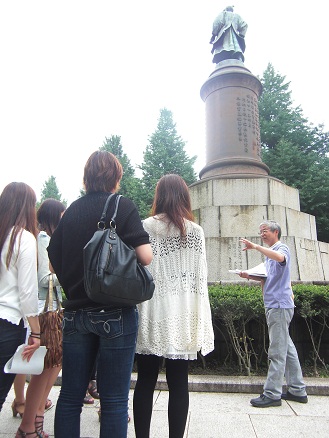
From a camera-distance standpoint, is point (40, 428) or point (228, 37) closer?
point (40, 428)

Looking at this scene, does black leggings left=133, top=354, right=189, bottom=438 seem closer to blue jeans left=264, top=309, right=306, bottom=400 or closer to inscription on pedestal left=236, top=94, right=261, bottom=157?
blue jeans left=264, top=309, right=306, bottom=400

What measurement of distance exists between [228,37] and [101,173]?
914 cm

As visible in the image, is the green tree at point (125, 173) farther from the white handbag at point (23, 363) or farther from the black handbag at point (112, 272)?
the black handbag at point (112, 272)

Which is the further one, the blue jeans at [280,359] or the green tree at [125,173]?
the green tree at [125,173]

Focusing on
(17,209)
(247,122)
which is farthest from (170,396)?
(247,122)

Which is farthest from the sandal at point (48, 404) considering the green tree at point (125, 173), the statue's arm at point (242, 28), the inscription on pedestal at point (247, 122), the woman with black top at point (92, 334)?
the green tree at point (125, 173)

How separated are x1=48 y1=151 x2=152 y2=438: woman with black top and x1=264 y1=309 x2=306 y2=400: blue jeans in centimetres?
211

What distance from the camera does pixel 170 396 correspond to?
2.25 meters

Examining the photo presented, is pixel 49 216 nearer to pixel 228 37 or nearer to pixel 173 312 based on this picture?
pixel 173 312

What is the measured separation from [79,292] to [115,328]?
279 millimetres

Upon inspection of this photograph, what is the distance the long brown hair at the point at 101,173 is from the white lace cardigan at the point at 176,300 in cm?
39

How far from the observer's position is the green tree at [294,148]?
840 inches

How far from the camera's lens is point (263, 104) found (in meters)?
27.5

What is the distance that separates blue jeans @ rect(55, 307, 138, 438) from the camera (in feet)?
6.12
